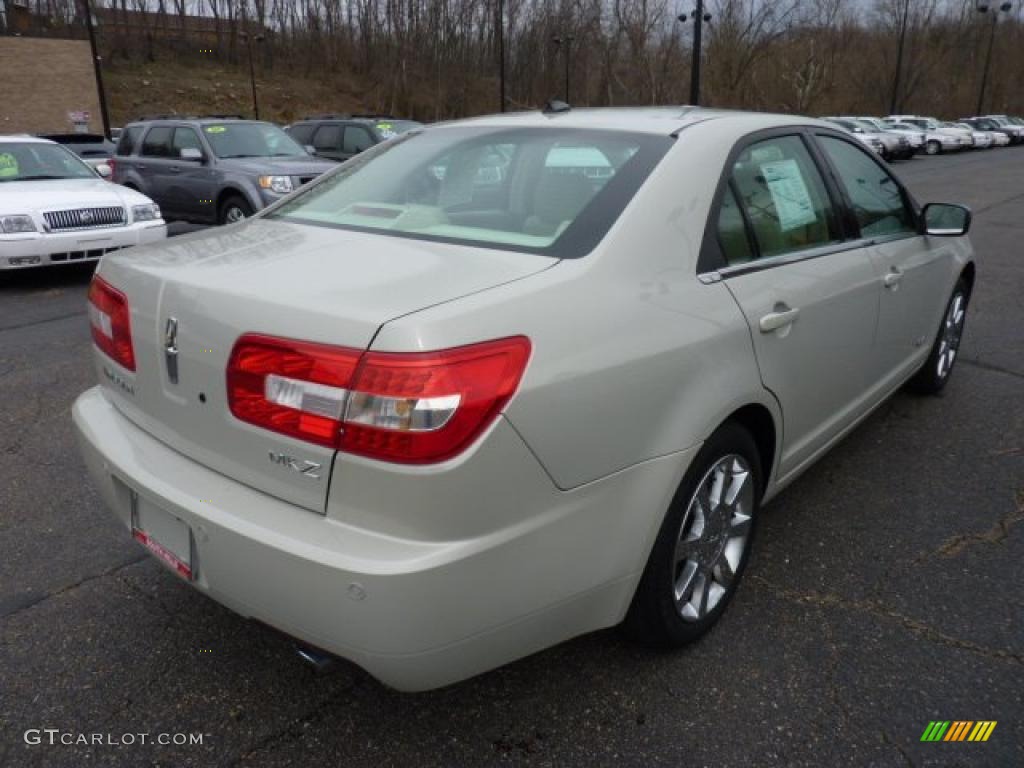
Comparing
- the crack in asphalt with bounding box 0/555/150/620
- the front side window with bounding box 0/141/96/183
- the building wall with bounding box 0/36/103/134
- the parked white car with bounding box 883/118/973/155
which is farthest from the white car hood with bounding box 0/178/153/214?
the building wall with bounding box 0/36/103/134

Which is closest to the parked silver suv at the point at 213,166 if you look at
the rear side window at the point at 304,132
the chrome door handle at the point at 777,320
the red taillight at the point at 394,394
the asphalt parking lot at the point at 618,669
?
the rear side window at the point at 304,132

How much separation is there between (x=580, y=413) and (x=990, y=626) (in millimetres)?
1734

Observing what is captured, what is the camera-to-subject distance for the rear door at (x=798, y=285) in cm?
254

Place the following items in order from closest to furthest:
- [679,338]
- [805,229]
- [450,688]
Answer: [679,338], [450,688], [805,229]

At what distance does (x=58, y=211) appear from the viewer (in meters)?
7.91

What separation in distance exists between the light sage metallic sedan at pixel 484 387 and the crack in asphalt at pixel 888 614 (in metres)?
0.25

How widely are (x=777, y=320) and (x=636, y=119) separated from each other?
34.2 inches

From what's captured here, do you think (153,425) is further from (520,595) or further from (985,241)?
(985,241)

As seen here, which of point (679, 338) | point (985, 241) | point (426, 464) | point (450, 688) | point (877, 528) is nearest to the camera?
point (426, 464)

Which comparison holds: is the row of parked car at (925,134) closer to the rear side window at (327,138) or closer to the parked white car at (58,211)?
the rear side window at (327,138)

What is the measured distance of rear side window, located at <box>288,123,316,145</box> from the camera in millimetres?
15398

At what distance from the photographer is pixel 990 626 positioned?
264cm

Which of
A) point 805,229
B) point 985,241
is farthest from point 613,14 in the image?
point 805,229

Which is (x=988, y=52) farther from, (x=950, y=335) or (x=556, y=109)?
(x=556, y=109)
